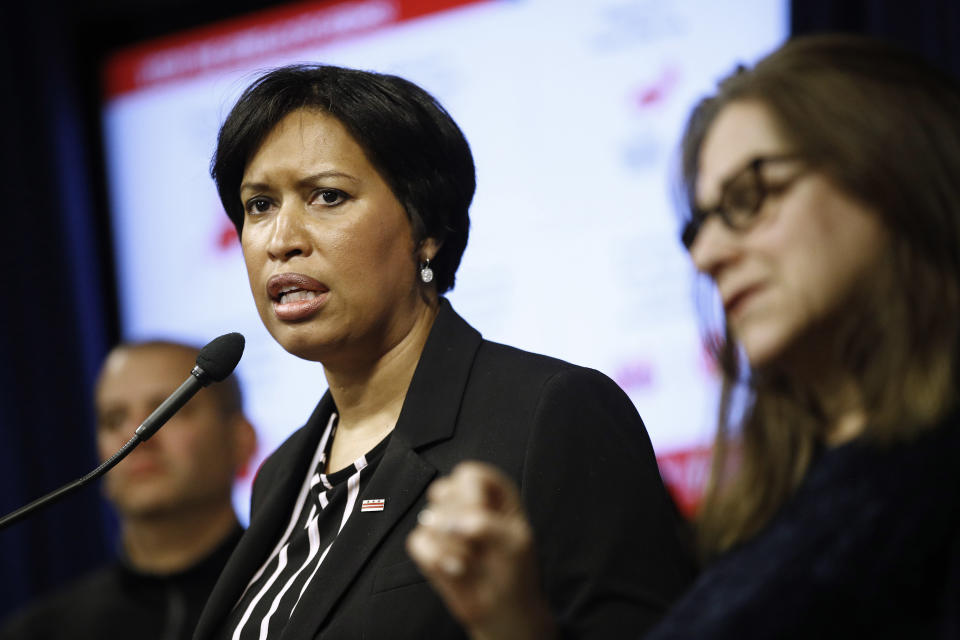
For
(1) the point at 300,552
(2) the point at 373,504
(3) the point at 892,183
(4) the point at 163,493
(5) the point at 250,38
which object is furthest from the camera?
(5) the point at 250,38

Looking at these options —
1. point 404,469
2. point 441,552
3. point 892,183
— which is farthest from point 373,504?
point 892,183

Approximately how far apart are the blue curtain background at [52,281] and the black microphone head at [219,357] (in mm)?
2826

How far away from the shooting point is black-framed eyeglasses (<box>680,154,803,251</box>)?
3.48 ft

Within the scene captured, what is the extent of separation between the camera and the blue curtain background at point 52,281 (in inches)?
173

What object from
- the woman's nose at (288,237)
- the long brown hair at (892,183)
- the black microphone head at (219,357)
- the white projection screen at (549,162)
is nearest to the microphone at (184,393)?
the black microphone head at (219,357)

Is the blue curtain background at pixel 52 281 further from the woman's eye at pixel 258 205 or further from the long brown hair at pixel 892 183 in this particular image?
the long brown hair at pixel 892 183

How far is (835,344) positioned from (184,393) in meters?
1.01

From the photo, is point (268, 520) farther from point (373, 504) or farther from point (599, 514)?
point (599, 514)

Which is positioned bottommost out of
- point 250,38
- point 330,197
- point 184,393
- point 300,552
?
point 300,552

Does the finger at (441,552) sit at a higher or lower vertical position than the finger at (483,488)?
lower

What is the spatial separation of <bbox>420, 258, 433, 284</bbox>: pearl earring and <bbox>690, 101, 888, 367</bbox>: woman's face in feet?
2.60

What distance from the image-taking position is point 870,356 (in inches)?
40.7

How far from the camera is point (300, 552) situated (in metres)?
1.71

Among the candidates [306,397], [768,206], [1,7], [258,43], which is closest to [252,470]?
[306,397]
